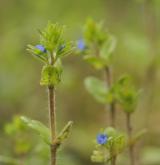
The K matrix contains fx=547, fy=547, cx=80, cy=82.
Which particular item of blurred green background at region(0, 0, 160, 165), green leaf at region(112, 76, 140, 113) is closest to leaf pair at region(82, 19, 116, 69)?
green leaf at region(112, 76, 140, 113)

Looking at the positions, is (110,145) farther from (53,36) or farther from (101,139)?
(53,36)

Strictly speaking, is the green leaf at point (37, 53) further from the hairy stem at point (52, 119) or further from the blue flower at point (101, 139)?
the blue flower at point (101, 139)

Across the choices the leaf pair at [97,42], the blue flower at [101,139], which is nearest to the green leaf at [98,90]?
the leaf pair at [97,42]

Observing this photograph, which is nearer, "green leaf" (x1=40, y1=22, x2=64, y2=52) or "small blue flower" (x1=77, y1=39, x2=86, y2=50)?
"green leaf" (x1=40, y1=22, x2=64, y2=52)

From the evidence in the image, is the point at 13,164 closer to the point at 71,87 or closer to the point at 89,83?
the point at 89,83

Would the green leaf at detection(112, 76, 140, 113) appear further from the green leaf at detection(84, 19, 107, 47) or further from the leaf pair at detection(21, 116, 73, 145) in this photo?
the leaf pair at detection(21, 116, 73, 145)

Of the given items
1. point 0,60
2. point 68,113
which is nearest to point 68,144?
point 68,113

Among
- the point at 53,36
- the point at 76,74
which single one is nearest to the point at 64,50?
the point at 53,36
